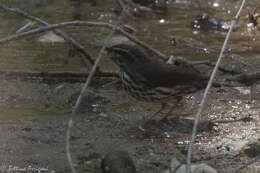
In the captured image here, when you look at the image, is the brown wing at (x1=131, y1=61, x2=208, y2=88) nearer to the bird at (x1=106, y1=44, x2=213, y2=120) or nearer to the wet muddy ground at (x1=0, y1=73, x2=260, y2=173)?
the bird at (x1=106, y1=44, x2=213, y2=120)

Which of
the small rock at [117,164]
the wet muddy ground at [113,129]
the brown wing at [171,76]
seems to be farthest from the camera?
the brown wing at [171,76]

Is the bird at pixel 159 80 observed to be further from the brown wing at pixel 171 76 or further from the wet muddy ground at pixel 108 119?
the wet muddy ground at pixel 108 119

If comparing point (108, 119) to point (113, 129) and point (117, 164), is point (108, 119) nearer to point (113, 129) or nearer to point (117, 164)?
point (113, 129)

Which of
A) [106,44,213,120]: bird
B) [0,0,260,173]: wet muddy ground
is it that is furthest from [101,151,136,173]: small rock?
[106,44,213,120]: bird

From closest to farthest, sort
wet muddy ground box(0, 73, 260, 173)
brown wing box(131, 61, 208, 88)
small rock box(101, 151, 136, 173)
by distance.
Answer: small rock box(101, 151, 136, 173) < wet muddy ground box(0, 73, 260, 173) < brown wing box(131, 61, 208, 88)

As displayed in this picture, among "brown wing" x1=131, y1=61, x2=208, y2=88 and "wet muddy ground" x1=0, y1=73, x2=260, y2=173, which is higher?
"brown wing" x1=131, y1=61, x2=208, y2=88

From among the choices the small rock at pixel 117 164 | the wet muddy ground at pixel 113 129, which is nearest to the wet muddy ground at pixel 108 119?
the wet muddy ground at pixel 113 129

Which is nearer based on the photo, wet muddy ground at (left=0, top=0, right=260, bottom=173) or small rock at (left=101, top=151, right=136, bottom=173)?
small rock at (left=101, top=151, right=136, bottom=173)

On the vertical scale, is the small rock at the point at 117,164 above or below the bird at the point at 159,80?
below

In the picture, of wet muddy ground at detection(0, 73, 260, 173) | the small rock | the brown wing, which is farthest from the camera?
the brown wing

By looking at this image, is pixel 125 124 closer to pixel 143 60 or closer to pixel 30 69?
pixel 143 60

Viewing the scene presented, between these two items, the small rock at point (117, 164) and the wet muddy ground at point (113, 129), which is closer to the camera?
the small rock at point (117, 164)

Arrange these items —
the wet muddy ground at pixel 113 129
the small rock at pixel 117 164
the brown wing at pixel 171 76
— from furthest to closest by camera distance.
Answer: the brown wing at pixel 171 76
the wet muddy ground at pixel 113 129
the small rock at pixel 117 164

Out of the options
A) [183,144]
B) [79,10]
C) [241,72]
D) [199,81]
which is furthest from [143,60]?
[79,10]
